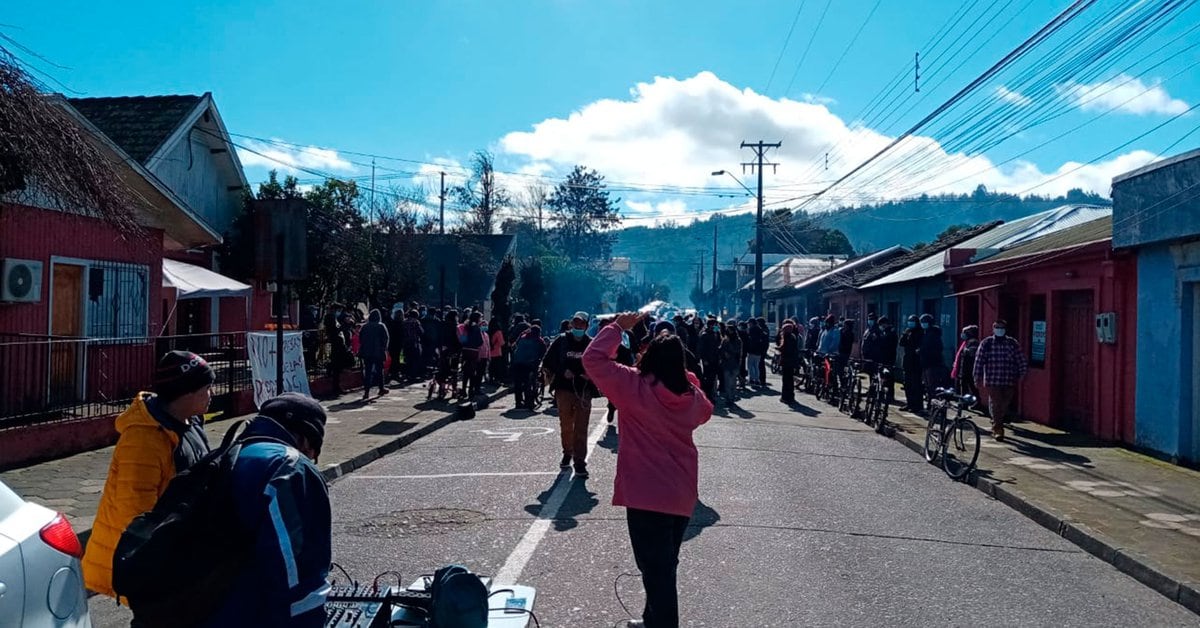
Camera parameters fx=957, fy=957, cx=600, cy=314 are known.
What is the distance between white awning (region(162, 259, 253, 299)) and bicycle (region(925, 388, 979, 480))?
46.0 feet

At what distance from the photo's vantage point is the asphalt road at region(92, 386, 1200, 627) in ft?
20.2

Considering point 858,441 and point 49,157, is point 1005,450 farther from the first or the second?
point 49,157

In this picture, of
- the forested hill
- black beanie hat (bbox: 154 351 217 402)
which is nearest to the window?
black beanie hat (bbox: 154 351 217 402)

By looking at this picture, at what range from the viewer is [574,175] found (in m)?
83.2

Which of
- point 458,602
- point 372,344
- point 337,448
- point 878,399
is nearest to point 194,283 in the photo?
point 372,344

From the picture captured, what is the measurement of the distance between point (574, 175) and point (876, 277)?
169 ft

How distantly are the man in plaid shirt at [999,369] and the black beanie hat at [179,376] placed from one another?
12.5m

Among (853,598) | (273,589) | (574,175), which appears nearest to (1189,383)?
(853,598)

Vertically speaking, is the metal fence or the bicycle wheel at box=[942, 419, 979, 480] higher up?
the metal fence

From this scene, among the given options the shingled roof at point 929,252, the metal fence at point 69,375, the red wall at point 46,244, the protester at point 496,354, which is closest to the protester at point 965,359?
the protester at point 496,354

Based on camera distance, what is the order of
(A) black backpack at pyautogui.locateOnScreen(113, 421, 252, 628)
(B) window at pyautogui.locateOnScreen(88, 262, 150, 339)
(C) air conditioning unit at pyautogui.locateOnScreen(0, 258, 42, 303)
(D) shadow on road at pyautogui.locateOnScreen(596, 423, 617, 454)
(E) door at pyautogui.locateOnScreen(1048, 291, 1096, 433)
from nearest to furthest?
(A) black backpack at pyautogui.locateOnScreen(113, 421, 252, 628)
(C) air conditioning unit at pyautogui.locateOnScreen(0, 258, 42, 303)
(D) shadow on road at pyautogui.locateOnScreen(596, 423, 617, 454)
(B) window at pyautogui.locateOnScreen(88, 262, 150, 339)
(E) door at pyautogui.locateOnScreen(1048, 291, 1096, 433)

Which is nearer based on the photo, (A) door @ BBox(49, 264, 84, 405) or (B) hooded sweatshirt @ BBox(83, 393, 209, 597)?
(B) hooded sweatshirt @ BBox(83, 393, 209, 597)

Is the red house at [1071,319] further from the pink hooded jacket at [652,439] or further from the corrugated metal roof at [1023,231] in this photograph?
the pink hooded jacket at [652,439]

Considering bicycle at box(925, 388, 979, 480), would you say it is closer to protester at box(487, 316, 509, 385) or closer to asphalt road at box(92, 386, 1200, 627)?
asphalt road at box(92, 386, 1200, 627)
